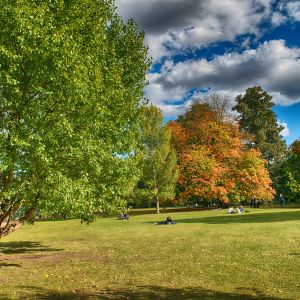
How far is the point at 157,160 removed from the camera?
198 feet

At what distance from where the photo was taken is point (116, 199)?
21.3 m

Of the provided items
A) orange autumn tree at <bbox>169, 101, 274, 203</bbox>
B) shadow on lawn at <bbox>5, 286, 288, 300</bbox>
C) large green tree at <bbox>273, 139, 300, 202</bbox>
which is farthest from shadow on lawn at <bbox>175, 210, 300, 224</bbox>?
large green tree at <bbox>273, 139, 300, 202</bbox>

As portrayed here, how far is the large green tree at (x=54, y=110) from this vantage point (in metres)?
15.2

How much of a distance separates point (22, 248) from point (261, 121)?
71.2 meters

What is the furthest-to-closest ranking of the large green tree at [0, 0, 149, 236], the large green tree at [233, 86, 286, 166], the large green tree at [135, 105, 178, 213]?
the large green tree at [233, 86, 286, 166], the large green tree at [135, 105, 178, 213], the large green tree at [0, 0, 149, 236]

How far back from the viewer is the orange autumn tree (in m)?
60.5

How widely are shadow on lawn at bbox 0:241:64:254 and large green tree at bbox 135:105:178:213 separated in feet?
106

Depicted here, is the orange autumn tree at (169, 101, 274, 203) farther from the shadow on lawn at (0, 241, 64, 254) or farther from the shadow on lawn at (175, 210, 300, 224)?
the shadow on lawn at (0, 241, 64, 254)

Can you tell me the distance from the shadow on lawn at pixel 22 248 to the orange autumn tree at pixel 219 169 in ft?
115

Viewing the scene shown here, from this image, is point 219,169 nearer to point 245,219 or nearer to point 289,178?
point 289,178

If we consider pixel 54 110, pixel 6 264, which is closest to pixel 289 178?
pixel 6 264

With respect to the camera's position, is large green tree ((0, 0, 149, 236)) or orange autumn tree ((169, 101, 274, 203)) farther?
orange autumn tree ((169, 101, 274, 203))

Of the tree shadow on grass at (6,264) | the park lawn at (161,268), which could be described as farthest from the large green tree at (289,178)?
Answer: the tree shadow on grass at (6,264)

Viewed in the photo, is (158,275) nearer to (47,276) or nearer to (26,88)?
(47,276)
